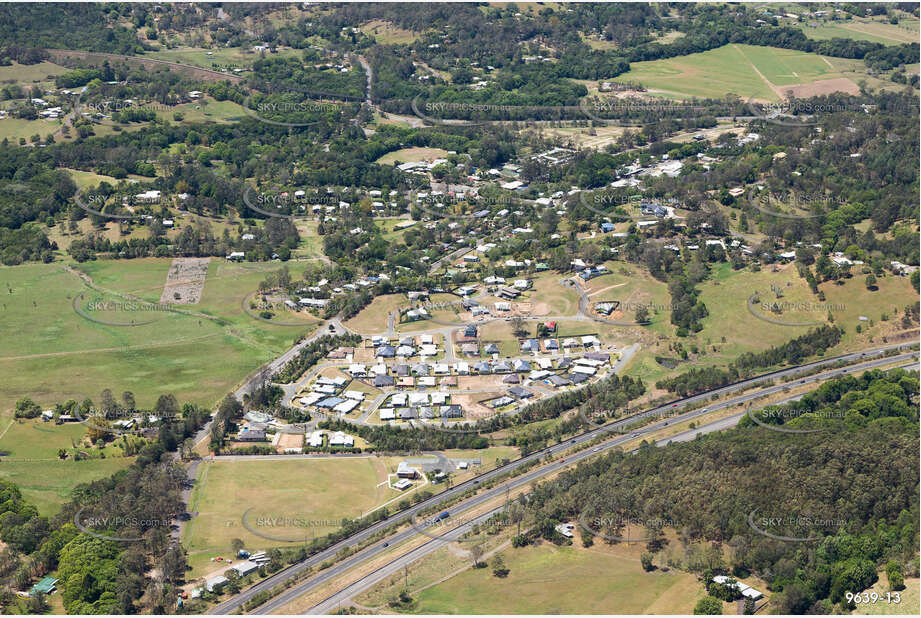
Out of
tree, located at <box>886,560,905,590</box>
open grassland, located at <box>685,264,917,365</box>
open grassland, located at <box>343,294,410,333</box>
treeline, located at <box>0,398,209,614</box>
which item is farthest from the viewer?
open grassland, located at <box>343,294,410,333</box>

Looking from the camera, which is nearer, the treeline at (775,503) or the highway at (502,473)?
the treeline at (775,503)

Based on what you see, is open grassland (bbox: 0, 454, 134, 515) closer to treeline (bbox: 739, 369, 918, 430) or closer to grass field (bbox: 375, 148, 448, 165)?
treeline (bbox: 739, 369, 918, 430)

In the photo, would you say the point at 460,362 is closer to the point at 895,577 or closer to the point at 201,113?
the point at 895,577

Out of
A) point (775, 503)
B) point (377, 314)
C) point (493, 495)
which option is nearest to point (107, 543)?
point (493, 495)

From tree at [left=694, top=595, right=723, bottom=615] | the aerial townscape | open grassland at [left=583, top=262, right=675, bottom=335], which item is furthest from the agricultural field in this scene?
open grassland at [left=583, top=262, right=675, bottom=335]

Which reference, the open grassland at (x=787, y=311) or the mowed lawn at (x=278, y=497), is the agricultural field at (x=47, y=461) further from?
the open grassland at (x=787, y=311)

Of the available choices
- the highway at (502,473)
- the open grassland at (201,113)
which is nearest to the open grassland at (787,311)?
the highway at (502,473)

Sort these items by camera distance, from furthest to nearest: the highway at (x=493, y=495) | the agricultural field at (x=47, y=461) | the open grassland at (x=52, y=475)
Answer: the agricultural field at (x=47, y=461), the open grassland at (x=52, y=475), the highway at (x=493, y=495)
